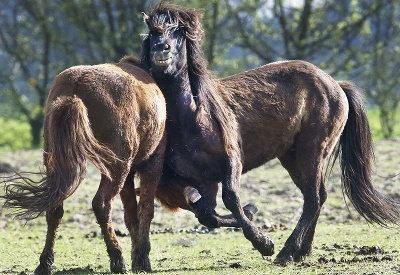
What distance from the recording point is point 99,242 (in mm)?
10695

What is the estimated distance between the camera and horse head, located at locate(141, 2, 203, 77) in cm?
844

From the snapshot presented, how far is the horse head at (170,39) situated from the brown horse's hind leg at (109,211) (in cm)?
124

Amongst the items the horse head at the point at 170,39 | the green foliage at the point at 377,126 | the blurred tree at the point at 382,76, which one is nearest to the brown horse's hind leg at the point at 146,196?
the horse head at the point at 170,39

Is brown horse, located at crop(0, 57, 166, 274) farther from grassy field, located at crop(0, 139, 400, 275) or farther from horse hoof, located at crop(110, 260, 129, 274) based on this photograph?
grassy field, located at crop(0, 139, 400, 275)

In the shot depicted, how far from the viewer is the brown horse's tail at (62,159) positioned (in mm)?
7230

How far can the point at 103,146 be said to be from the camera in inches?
296

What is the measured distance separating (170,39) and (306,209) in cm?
223

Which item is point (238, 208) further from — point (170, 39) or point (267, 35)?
point (267, 35)

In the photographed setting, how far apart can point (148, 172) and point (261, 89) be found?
5.76 ft

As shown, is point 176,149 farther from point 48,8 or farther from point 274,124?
point 48,8

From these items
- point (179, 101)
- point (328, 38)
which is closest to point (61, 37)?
point (328, 38)

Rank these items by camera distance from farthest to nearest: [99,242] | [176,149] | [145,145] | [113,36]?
[113,36] → [99,242] → [176,149] → [145,145]

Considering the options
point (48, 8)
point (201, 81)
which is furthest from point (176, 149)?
point (48, 8)

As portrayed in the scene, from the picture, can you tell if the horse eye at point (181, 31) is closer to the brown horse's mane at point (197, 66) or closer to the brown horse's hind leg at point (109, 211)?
the brown horse's mane at point (197, 66)
